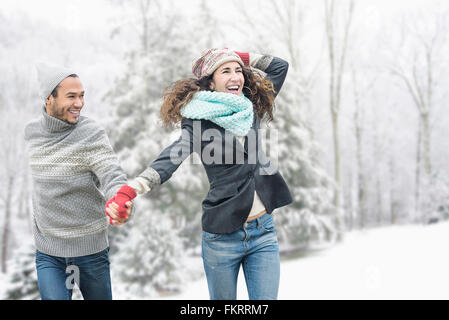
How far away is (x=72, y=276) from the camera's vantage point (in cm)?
208

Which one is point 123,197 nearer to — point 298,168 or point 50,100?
point 50,100

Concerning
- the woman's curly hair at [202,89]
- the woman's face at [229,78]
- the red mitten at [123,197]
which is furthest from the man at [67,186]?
the woman's face at [229,78]

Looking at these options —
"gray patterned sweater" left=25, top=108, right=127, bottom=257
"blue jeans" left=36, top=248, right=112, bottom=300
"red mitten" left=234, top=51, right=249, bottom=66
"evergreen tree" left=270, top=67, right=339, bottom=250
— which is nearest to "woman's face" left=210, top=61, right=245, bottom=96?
"red mitten" left=234, top=51, right=249, bottom=66

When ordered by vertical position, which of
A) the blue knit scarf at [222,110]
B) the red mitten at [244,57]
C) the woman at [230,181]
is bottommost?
the woman at [230,181]

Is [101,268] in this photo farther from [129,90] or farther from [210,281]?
[129,90]

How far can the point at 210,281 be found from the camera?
2092 millimetres

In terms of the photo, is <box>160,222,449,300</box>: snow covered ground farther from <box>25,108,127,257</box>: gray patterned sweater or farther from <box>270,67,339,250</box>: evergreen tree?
<box>25,108,127,257</box>: gray patterned sweater

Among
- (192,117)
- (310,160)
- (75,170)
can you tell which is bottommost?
(310,160)

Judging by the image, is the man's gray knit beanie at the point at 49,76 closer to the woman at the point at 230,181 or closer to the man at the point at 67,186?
the man at the point at 67,186

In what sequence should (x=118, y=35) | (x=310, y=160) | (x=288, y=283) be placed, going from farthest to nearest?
(x=310, y=160) → (x=118, y=35) → (x=288, y=283)

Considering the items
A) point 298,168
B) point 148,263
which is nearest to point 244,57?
point 148,263

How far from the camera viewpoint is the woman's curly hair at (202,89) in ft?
7.31

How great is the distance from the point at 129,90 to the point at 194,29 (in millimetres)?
2279
